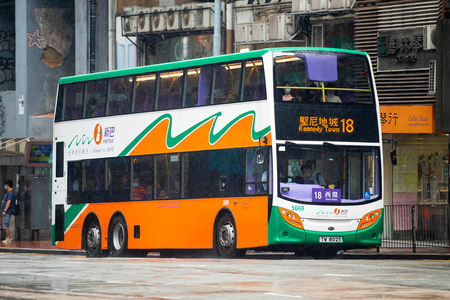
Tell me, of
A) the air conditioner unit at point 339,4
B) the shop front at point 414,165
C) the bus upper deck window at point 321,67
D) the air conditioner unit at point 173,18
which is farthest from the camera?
the air conditioner unit at point 173,18

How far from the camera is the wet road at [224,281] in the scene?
10.3m

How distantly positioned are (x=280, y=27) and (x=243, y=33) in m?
1.51

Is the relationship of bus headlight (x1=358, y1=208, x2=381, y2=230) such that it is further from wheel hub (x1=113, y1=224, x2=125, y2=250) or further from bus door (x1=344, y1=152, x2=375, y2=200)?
wheel hub (x1=113, y1=224, x2=125, y2=250)

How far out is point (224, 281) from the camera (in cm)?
1193

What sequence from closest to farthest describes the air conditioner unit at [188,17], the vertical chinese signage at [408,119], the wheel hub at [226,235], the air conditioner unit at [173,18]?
the wheel hub at [226,235]
the vertical chinese signage at [408,119]
the air conditioner unit at [188,17]
the air conditioner unit at [173,18]

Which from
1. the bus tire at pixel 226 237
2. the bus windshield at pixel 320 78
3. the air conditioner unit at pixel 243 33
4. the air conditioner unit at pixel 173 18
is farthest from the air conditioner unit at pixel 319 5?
the bus tire at pixel 226 237

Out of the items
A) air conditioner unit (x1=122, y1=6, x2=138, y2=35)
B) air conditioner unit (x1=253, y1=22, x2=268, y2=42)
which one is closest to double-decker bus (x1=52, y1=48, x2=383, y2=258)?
air conditioner unit (x1=253, y1=22, x2=268, y2=42)

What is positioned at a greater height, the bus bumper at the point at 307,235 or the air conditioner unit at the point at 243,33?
the air conditioner unit at the point at 243,33

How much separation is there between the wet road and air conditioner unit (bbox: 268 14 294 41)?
1292 cm

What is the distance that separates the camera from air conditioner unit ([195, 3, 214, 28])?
3038 cm

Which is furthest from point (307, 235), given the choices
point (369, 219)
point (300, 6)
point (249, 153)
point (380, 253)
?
point (300, 6)

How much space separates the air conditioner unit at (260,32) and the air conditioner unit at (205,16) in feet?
7.62

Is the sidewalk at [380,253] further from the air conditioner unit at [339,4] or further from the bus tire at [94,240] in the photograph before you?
the air conditioner unit at [339,4]

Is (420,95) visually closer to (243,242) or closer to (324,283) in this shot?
(243,242)
